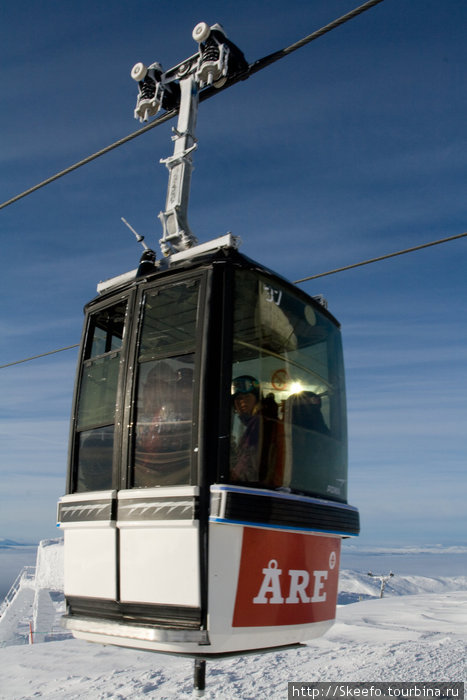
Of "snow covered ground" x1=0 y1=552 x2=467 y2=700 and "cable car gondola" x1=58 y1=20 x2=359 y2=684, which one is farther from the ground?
"cable car gondola" x1=58 y1=20 x2=359 y2=684

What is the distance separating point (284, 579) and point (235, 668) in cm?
449

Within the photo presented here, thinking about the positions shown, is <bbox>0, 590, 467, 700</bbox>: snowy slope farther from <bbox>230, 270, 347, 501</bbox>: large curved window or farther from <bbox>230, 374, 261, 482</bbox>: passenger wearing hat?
<bbox>230, 374, 261, 482</bbox>: passenger wearing hat

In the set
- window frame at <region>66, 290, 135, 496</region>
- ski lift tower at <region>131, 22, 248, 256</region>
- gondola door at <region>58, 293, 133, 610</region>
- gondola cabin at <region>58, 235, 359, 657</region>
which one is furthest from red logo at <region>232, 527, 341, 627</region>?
ski lift tower at <region>131, 22, 248, 256</region>

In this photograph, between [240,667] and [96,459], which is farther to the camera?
[240,667]

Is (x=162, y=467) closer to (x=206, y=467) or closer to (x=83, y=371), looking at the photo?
(x=206, y=467)

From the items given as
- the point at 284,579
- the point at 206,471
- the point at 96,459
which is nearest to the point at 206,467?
the point at 206,471

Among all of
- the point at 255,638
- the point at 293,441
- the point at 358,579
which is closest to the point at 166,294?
the point at 293,441

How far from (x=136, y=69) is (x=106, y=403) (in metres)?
3.66

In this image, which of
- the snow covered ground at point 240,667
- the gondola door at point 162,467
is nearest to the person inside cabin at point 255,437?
the gondola door at point 162,467

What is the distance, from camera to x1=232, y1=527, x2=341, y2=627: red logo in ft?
9.98

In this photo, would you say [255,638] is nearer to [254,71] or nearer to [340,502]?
[340,502]

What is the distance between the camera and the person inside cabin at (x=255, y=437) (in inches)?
124

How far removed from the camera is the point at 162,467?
→ 3.25 meters

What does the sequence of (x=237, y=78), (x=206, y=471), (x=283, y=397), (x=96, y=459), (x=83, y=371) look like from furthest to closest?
(x=237, y=78)
(x=83, y=371)
(x=96, y=459)
(x=283, y=397)
(x=206, y=471)
